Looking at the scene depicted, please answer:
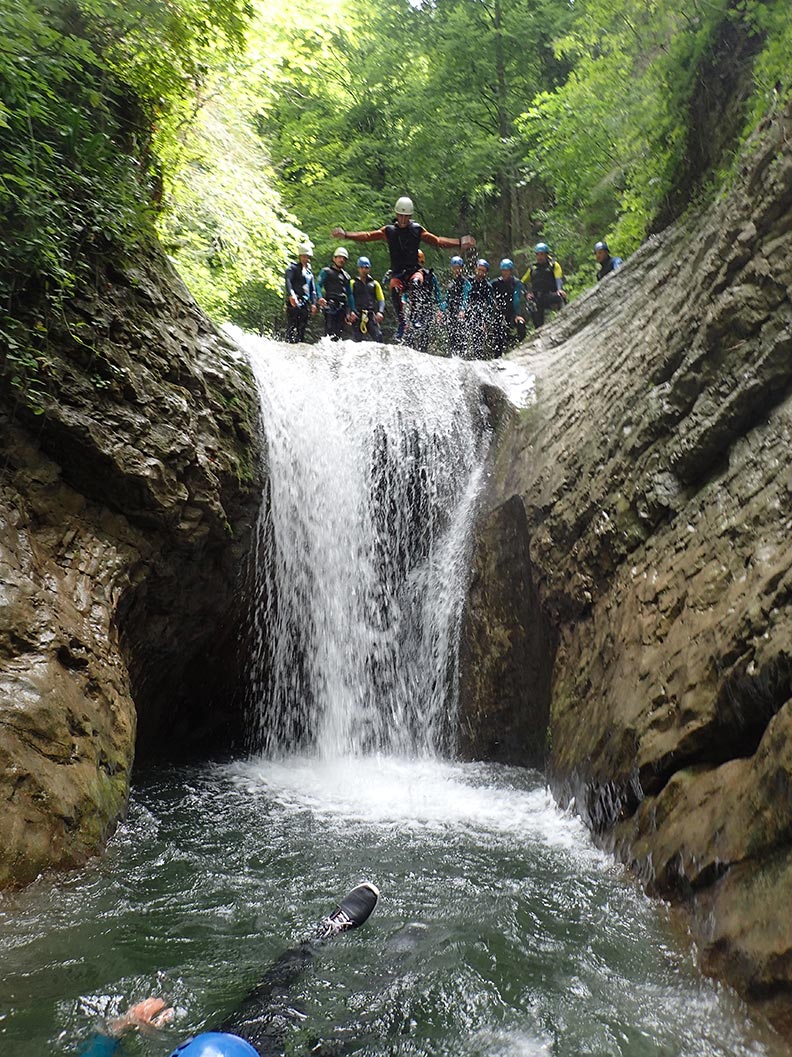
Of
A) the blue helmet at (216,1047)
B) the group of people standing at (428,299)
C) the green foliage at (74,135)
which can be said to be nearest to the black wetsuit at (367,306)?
the group of people standing at (428,299)

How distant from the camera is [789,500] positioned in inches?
163

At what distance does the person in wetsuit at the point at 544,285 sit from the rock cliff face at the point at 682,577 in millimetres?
4683

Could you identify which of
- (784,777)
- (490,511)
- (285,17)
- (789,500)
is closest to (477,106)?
(285,17)

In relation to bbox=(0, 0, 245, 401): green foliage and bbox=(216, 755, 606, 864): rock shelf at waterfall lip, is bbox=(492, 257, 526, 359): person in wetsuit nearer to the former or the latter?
bbox=(0, 0, 245, 401): green foliage

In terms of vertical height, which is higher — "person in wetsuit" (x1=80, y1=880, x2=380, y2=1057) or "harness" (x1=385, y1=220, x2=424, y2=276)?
"harness" (x1=385, y1=220, x2=424, y2=276)

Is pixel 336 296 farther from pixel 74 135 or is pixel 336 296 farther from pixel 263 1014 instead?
pixel 263 1014

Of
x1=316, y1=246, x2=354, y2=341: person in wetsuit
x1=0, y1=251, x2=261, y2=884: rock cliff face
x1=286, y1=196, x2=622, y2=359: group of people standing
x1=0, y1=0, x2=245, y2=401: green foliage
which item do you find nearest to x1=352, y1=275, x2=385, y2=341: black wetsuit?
x1=286, y1=196, x2=622, y2=359: group of people standing

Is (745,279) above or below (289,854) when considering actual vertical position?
above

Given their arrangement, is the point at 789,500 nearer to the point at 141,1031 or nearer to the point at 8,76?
the point at 141,1031

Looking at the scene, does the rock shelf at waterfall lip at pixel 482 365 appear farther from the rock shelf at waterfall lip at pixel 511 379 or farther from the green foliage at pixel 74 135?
the green foliage at pixel 74 135

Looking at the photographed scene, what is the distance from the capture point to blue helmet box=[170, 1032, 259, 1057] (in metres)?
2.16

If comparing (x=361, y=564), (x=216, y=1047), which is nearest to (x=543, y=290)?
(x=361, y=564)

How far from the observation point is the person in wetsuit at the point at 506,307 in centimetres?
1267

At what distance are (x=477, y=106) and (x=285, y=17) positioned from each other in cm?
793
